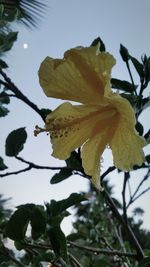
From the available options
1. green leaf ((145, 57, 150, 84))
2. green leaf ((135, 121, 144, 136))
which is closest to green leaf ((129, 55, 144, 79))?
green leaf ((145, 57, 150, 84))

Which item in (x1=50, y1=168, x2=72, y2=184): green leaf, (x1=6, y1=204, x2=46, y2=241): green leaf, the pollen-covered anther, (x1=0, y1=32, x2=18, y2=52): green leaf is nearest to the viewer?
the pollen-covered anther

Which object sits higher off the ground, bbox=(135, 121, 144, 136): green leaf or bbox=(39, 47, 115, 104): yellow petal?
bbox=(39, 47, 115, 104): yellow petal

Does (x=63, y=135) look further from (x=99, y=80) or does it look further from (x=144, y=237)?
(x=144, y=237)

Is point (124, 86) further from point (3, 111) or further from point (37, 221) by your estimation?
point (3, 111)

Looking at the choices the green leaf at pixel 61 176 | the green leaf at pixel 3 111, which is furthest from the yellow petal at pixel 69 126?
the green leaf at pixel 3 111

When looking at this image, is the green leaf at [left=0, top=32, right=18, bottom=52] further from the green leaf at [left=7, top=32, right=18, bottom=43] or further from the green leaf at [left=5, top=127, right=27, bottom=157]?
the green leaf at [left=5, top=127, right=27, bottom=157]
